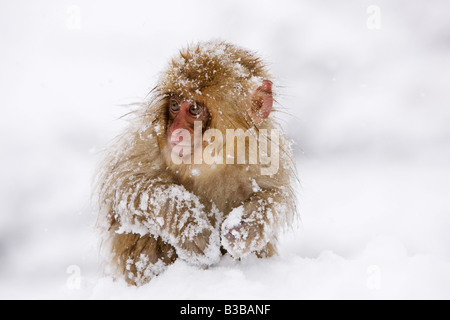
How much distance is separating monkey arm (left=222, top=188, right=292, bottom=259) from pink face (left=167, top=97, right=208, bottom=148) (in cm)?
45

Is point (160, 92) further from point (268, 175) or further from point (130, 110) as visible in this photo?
point (268, 175)

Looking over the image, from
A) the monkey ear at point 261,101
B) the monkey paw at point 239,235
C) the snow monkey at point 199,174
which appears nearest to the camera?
the monkey paw at point 239,235

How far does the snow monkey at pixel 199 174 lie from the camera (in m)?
2.15

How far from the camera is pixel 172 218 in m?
2.19

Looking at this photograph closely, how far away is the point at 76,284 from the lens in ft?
6.21

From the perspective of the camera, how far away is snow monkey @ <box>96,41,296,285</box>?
2.15 meters

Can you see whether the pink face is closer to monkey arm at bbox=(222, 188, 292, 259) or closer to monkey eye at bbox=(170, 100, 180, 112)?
monkey eye at bbox=(170, 100, 180, 112)

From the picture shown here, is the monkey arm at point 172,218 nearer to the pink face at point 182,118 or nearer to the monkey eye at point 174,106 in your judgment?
the pink face at point 182,118

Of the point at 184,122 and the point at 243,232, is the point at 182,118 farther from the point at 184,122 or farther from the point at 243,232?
the point at 243,232

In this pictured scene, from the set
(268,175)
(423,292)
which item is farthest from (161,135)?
(423,292)

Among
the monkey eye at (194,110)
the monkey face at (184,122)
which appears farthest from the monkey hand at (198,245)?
the monkey eye at (194,110)

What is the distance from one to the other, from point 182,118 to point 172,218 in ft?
1.70

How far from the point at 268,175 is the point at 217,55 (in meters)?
0.74

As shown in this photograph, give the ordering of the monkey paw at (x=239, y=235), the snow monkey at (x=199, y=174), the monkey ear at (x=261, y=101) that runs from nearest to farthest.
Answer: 1. the monkey paw at (x=239, y=235)
2. the snow monkey at (x=199, y=174)
3. the monkey ear at (x=261, y=101)
